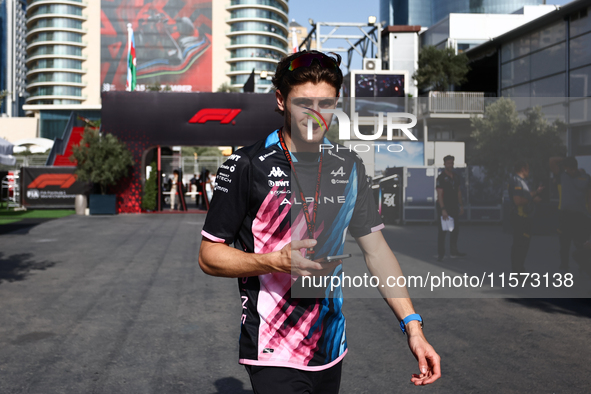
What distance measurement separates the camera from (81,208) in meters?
24.2

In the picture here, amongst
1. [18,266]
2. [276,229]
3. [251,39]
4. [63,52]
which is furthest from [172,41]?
[276,229]

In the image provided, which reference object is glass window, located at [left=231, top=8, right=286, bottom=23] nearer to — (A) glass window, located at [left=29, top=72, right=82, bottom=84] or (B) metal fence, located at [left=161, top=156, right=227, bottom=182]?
(A) glass window, located at [left=29, top=72, right=82, bottom=84]

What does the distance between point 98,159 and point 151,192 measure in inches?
109

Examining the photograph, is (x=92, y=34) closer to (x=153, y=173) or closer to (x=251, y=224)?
(x=153, y=173)

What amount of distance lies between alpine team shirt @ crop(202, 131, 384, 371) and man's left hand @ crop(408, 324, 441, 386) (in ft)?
1.05

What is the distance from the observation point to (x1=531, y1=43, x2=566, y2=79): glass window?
28.5 metres

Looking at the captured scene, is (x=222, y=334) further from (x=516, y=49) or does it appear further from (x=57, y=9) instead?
(x=57, y=9)

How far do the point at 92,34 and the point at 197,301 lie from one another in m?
100.0

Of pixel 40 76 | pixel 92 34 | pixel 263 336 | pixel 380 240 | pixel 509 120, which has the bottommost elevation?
pixel 263 336

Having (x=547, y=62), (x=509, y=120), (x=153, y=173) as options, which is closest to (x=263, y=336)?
(x=509, y=120)

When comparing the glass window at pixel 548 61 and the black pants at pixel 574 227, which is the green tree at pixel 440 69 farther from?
the black pants at pixel 574 227

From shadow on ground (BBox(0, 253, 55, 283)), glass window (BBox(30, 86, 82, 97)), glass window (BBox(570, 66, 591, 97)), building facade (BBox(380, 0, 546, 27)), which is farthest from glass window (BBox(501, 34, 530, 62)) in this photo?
building facade (BBox(380, 0, 546, 27))

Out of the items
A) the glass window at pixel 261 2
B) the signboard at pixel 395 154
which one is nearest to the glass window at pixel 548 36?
the signboard at pixel 395 154

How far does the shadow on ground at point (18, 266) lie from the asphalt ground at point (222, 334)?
0.31 feet
